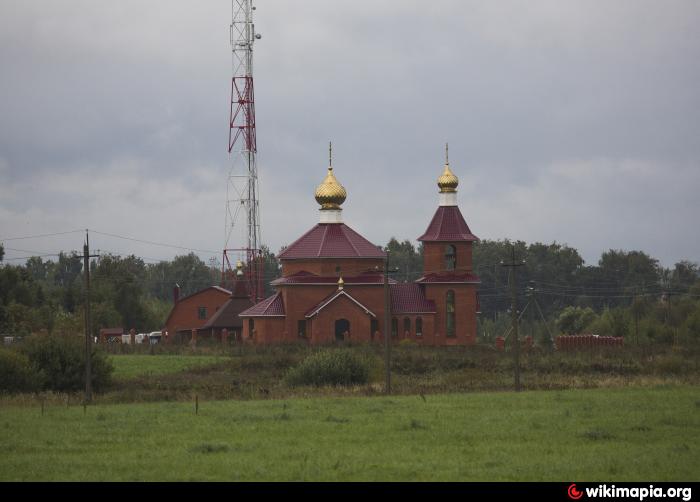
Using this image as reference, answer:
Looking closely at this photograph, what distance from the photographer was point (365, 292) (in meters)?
66.8

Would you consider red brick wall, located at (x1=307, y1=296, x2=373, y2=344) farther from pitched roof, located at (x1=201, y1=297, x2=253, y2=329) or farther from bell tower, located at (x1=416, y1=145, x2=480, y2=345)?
pitched roof, located at (x1=201, y1=297, x2=253, y2=329)

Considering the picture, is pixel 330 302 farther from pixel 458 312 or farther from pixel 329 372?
pixel 329 372

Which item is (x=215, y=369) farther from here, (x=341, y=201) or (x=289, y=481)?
(x=289, y=481)

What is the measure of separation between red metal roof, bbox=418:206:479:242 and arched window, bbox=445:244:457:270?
661mm

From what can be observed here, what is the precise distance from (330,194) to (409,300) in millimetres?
7269

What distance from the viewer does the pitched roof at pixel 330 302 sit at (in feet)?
212

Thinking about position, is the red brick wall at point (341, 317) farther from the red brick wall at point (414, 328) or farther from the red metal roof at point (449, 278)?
the red metal roof at point (449, 278)

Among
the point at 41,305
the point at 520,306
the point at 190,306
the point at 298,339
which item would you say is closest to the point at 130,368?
the point at 298,339

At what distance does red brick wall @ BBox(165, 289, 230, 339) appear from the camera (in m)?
80.4
